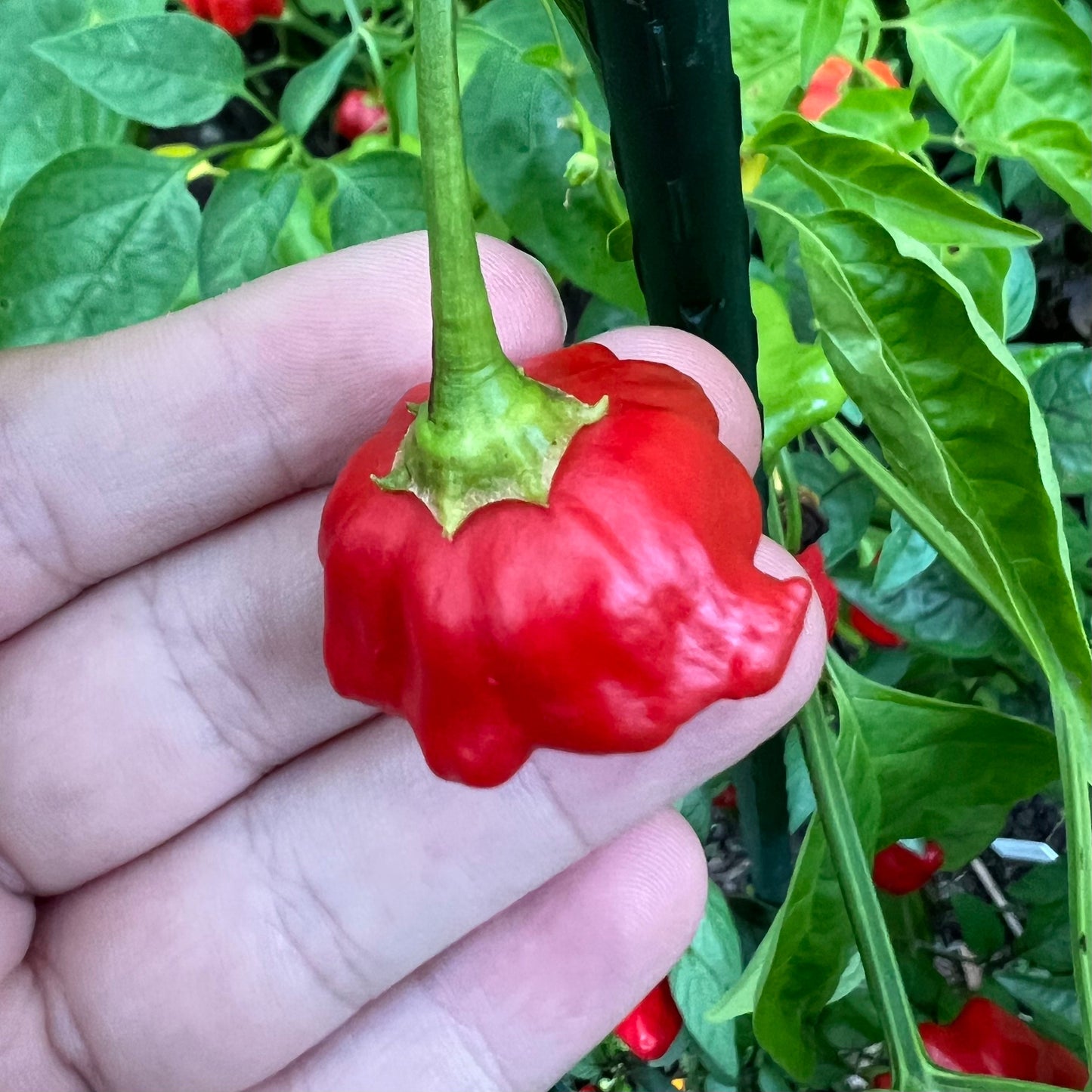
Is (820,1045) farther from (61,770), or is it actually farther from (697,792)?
(61,770)

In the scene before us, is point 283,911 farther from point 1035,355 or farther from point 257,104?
point 1035,355

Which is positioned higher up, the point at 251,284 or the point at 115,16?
the point at 115,16

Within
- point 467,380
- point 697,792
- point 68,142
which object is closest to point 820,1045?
point 697,792

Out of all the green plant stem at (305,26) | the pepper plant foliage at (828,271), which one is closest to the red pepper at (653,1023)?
the pepper plant foliage at (828,271)

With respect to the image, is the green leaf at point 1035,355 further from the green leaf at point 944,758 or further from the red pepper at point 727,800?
the red pepper at point 727,800

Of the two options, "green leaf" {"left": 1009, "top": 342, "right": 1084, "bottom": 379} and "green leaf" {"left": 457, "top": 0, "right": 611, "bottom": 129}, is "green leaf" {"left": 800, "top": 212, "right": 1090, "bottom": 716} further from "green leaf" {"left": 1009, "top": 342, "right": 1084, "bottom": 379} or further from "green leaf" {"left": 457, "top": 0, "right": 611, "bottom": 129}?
"green leaf" {"left": 1009, "top": 342, "right": 1084, "bottom": 379}

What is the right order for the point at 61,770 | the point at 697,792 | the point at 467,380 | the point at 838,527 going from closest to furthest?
the point at 467,380, the point at 61,770, the point at 838,527, the point at 697,792

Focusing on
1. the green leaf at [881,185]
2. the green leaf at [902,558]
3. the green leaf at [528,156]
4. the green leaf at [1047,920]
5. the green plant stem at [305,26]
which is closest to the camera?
the green leaf at [881,185]
